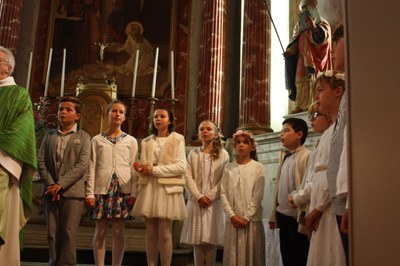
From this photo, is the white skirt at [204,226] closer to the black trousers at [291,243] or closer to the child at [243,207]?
the child at [243,207]

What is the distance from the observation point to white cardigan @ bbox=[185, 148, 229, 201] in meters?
4.26

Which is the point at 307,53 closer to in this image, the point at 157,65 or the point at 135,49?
the point at 157,65

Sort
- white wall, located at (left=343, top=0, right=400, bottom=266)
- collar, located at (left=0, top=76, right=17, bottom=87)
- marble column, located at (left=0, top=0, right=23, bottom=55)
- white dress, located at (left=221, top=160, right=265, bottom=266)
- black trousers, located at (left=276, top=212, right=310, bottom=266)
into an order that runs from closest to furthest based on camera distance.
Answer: white wall, located at (left=343, top=0, right=400, bottom=266) < collar, located at (left=0, top=76, right=17, bottom=87) < black trousers, located at (left=276, top=212, right=310, bottom=266) < white dress, located at (left=221, top=160, right=265, bottom=266) < marble column, located at (left=0, top=0, right=23, bottom=55)

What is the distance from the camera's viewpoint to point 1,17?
8617 millimetres

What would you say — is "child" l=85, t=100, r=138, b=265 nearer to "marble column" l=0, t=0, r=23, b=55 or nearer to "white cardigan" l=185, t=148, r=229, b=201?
"white cardigan" l=185, t=148, r=229, b=201

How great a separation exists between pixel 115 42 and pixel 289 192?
6.69 metres

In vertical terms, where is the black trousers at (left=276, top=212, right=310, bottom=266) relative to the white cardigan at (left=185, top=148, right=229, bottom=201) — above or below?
below

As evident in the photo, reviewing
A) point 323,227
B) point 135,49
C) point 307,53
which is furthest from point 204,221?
point 135,49

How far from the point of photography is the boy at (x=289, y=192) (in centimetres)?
344

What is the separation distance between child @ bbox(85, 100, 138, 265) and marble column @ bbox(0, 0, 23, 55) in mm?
5386

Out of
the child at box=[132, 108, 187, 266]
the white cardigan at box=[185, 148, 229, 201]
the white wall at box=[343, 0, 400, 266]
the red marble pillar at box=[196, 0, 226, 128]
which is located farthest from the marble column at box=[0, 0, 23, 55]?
the white wall at box=[343, 0, 400, 266]

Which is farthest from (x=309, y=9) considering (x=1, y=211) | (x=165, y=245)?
(x=1, y=211)

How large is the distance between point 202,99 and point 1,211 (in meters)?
5.74

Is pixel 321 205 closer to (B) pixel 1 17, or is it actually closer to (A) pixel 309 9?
(A) pixel 309 9
